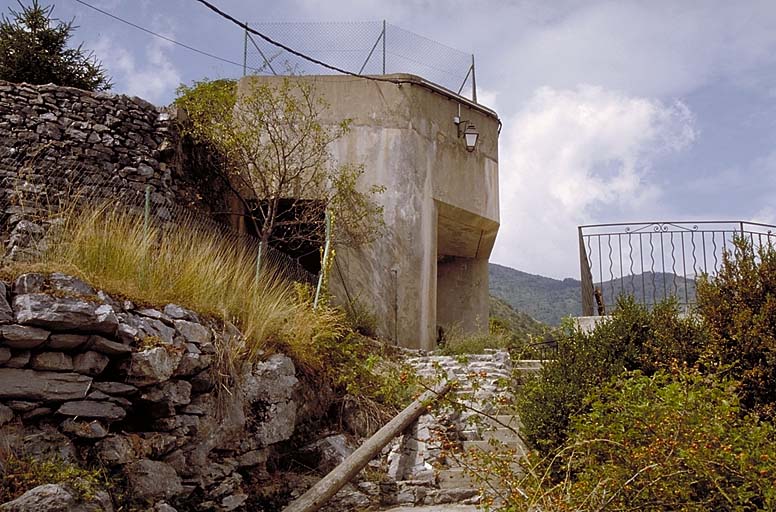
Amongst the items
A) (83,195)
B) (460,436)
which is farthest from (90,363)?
(83,195)

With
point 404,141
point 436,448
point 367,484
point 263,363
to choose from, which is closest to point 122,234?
point 263,363

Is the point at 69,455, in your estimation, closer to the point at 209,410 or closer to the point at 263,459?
the point at 209,410

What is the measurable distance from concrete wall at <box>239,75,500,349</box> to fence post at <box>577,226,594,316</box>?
2420mm

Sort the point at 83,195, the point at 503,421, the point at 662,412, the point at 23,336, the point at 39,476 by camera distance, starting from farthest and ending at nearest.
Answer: the point at 83,195 → the point at 503,421 → the point at 662,412 → the point at 23,336 → the point at 39,476

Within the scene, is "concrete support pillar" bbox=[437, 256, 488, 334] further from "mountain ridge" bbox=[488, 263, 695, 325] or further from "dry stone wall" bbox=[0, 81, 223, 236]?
"mountain ridge" bbox=[488, 263, 695, 325]

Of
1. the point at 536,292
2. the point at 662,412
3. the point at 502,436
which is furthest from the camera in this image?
the point at 536,292

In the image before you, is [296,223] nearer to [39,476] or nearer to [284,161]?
[284,161]

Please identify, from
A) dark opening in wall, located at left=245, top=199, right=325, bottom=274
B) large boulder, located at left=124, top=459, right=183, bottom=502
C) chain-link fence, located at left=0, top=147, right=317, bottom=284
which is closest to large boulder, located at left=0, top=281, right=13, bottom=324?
large boulder, located at left=124, top=459, right=183, bottom=502

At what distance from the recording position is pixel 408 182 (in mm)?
11680

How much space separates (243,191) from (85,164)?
2675 millimetres

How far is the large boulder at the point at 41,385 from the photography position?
4.24 m

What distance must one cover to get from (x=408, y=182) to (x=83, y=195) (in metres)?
5.11

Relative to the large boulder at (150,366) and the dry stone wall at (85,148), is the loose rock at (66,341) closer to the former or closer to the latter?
the large boulder at (150,366)

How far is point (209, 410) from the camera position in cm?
554
